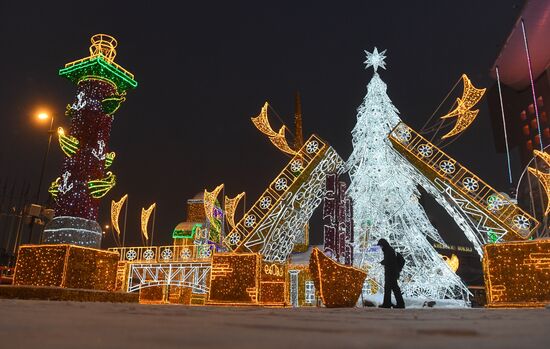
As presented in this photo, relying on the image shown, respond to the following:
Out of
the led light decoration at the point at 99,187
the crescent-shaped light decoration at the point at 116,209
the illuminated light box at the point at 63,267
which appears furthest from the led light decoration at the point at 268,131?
the crescent-shaped light decoration at the point at 116,209

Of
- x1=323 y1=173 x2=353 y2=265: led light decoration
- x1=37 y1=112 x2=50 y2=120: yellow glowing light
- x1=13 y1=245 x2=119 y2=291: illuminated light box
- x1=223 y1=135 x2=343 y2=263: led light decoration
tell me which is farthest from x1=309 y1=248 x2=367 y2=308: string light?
x1=37 y1=112 x2=50 y2=120: yellow glowing light

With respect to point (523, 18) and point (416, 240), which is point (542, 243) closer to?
point (416, 240)

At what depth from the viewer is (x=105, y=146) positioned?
15695 mm

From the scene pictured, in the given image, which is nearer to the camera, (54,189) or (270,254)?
(54,189)

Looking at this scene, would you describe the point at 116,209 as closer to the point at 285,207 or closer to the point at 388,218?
the point at 285,207

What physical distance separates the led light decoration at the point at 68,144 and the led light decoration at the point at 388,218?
11014 mm

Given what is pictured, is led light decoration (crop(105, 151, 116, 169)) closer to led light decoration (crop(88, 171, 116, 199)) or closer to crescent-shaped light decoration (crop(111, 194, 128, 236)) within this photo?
led light decoration (crop(88, 171, 116, 199))

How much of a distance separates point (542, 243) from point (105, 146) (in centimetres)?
1383

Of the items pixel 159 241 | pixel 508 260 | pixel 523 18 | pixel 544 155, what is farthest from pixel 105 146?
pixel 523 18

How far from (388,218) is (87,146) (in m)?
12.2

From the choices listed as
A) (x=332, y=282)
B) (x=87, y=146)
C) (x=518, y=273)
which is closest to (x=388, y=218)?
(x=518, y=273)

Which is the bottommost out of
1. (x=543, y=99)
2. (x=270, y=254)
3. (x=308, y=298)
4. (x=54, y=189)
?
(x=308, y=298)

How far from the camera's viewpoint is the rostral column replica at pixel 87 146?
1404cm

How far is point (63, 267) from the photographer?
1252 centimetres
